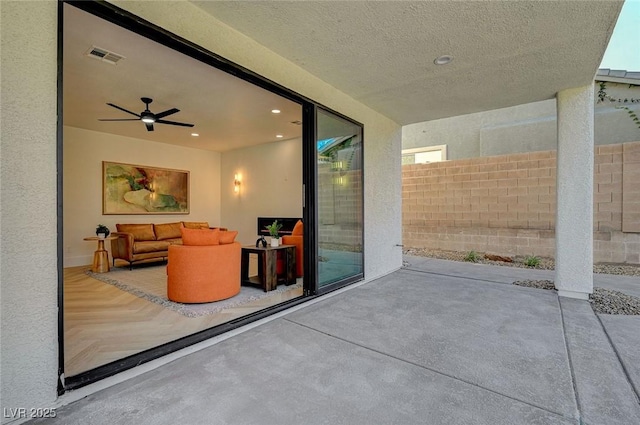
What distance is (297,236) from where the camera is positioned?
4738 millimetres

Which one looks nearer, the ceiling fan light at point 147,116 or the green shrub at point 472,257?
the ceiling fan light at point 147,116

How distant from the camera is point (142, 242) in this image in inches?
219

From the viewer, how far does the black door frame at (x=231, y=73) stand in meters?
1.60

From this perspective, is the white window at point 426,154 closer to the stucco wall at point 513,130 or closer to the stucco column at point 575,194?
Answer: the stucco wall at point 513,130

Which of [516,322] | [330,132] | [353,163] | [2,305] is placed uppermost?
[330,132]

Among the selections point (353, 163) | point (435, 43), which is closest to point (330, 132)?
point (353, 163)

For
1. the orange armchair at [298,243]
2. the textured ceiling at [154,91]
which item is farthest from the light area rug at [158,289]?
the textured ceiling at [154,91]

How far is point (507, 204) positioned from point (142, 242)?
7.27m

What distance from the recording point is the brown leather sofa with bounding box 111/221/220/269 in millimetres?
5375

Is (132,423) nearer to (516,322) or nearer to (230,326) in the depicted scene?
(230,326)

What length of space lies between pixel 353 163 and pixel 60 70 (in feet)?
10.5

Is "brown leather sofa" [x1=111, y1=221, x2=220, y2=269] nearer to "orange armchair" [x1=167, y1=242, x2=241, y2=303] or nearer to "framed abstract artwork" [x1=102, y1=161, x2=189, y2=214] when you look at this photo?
"framed abstract artwork" [x1=102, y1=161, x2=189, y2=214]

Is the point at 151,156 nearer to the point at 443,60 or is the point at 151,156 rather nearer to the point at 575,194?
the point at 443,60

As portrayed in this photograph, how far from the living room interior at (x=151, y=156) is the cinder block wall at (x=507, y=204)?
125 inches
